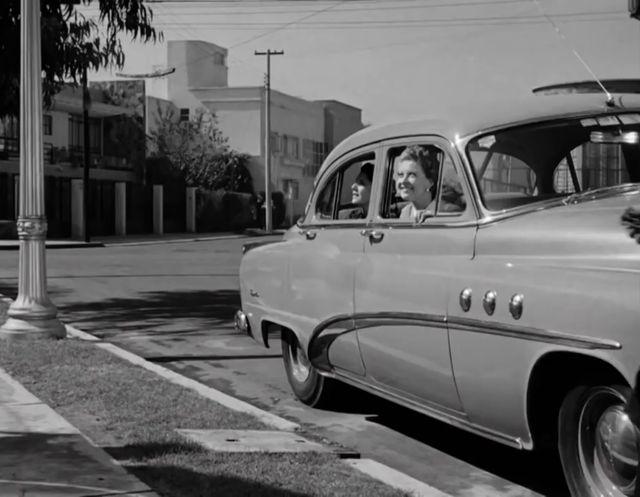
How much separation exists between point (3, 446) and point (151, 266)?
59.8 ft

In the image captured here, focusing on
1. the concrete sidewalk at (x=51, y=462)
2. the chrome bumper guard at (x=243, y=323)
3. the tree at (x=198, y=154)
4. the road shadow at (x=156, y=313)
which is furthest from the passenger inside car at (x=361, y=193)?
the tree at (x=198, y=154)

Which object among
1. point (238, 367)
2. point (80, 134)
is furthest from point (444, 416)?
point (80, 134)

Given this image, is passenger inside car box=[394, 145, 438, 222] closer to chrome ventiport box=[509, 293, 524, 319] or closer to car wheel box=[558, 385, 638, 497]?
chrome ventiport box=[509, 293, 524, 319]

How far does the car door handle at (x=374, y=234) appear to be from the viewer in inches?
232

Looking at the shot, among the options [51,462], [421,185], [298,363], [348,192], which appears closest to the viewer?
[51,462]

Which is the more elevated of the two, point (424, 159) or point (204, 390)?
→ point (424, 159)

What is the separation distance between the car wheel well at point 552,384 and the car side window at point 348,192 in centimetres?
230

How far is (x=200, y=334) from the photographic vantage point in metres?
11.6

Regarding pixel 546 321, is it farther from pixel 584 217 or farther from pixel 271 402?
pixel 271 402

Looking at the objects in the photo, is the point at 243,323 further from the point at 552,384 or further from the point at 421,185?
the point at 552,384

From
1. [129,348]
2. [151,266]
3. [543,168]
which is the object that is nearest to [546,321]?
[543,168]

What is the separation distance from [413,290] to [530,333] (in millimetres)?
1067

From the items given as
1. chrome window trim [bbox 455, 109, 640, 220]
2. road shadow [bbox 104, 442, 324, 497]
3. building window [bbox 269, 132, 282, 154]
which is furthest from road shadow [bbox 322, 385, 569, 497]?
building window [bbox 269, 132, 282, 154]

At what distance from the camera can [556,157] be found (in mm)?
5434
